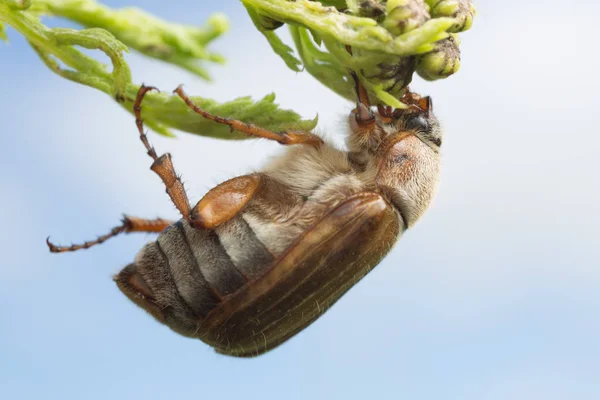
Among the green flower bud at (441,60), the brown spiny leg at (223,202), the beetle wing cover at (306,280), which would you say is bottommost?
the beetle wing cover at (306,280)

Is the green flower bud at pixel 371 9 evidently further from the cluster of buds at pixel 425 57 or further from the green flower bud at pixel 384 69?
the green flower bud at pixel 384 69

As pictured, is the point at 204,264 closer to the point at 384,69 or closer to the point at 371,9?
the point at 384,69

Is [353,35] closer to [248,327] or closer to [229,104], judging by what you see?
[229,104]

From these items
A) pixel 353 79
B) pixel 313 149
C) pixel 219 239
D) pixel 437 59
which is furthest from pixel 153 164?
pixel 437 59

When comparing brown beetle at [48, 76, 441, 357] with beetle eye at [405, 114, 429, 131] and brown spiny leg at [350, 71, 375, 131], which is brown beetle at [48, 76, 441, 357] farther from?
beetle eye at [405, 114, 429, 131]

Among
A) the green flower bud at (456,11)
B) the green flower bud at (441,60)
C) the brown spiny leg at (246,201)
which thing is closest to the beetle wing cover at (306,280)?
the brown spiny leg at (246,201)

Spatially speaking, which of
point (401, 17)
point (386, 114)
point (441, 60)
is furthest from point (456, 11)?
point (386, 114)
